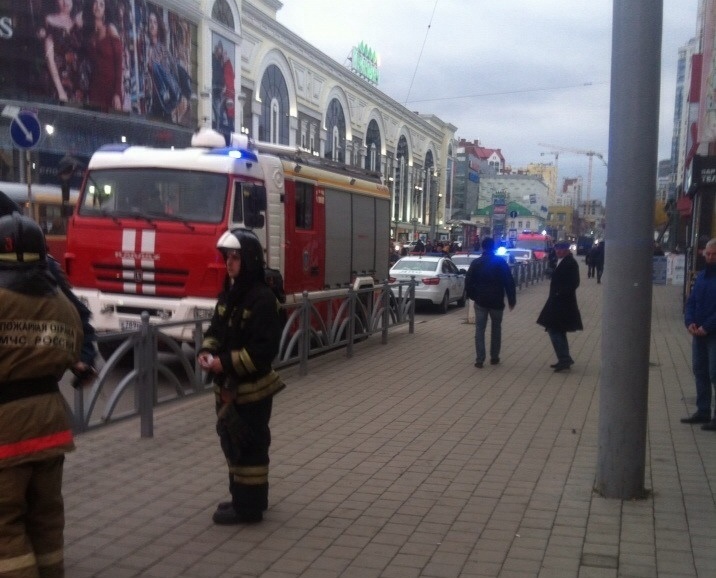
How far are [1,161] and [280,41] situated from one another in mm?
20447

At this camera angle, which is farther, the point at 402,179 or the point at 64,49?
the point at 402,179

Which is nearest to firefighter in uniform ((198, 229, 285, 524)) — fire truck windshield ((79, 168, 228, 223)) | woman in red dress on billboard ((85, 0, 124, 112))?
fire truck windshield ((79, 168, 228, 223))

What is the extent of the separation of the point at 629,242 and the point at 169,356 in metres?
4.56

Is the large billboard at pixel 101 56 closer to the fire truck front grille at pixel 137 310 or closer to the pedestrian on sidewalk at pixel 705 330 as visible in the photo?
the fire truck front grille at pixel 137 310

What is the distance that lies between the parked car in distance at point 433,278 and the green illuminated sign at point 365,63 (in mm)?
40687

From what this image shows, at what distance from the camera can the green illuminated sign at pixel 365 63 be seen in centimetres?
6126

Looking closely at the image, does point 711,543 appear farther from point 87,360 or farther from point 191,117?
point 191,117

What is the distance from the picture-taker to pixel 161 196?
1066 cm

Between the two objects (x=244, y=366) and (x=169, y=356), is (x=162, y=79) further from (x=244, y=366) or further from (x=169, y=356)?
(x=244, y=366)

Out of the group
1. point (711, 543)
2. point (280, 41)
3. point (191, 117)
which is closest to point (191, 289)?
point (711, 543)

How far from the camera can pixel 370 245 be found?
49.8 ft

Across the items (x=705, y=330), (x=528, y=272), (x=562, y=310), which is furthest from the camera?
(x=528, y=272)

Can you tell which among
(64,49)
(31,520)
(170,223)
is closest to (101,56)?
(64,49)

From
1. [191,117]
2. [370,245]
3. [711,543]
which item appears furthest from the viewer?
[191,117]
